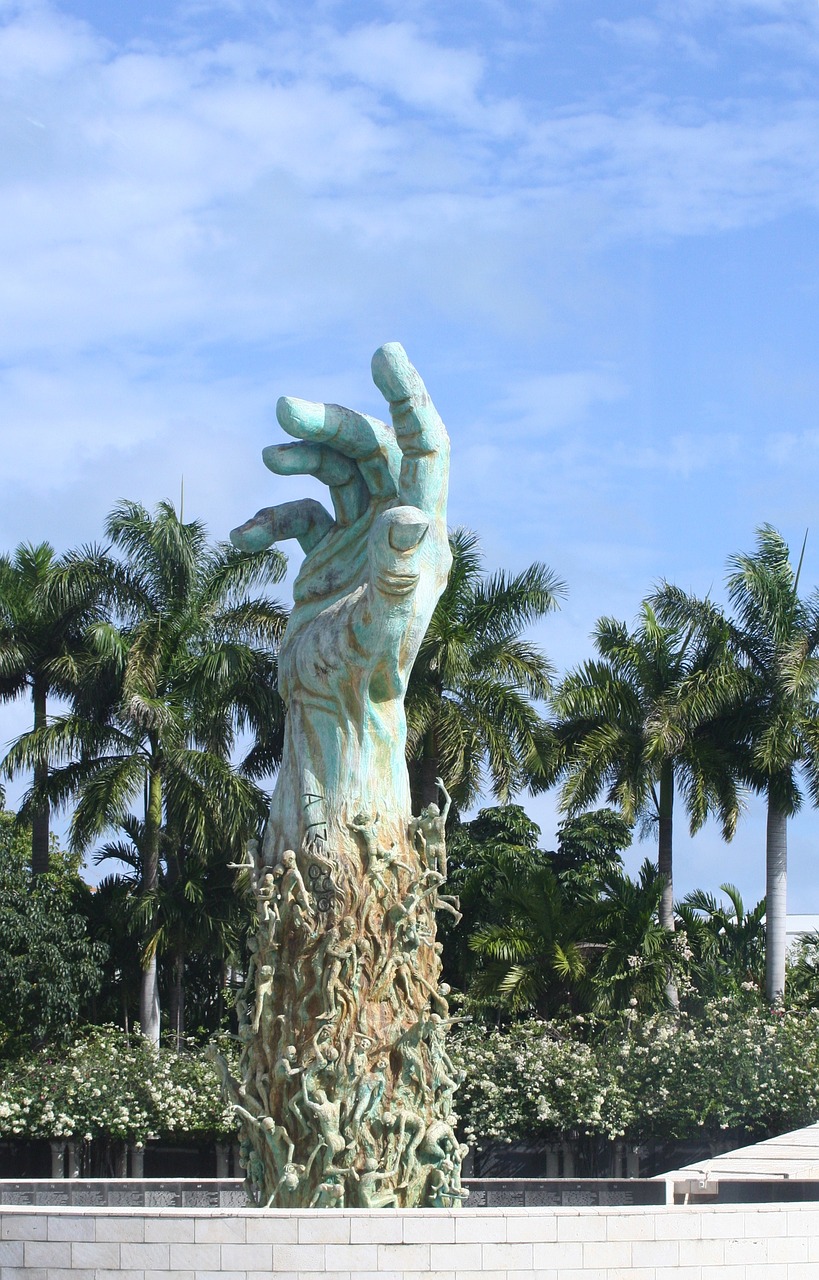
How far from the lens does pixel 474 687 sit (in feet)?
102

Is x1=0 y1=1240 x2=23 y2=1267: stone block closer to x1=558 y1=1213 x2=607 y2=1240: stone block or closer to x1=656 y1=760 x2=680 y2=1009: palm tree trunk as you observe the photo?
x1=558 y1=1213 x2=607 y2=1240: stone block

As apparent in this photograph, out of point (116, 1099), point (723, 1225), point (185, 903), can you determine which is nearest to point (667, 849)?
point (185, 903)

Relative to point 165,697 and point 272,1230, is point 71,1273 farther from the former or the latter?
point 165,697

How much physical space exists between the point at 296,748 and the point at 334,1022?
1.94 metres

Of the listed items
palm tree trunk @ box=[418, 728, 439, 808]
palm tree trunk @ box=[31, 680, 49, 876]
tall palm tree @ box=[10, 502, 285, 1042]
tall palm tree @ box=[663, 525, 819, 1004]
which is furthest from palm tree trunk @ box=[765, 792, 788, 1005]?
palm tree trunk @ box=[31, 680, 49, 876]

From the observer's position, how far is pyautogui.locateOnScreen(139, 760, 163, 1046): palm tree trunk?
29.5 meters

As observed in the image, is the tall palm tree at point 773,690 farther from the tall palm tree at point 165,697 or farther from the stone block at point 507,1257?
the stone block at point 507,1257

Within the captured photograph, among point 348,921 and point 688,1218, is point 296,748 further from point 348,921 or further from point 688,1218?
point 688,1218

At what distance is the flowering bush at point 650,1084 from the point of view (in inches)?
1056

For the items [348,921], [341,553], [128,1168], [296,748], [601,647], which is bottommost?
[128,1168]

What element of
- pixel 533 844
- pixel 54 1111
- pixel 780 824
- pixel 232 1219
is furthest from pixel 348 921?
pixel 533 844

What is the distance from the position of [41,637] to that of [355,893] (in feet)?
72.4

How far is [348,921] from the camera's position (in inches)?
480

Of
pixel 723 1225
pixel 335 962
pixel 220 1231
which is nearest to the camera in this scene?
pixel 220 1231
